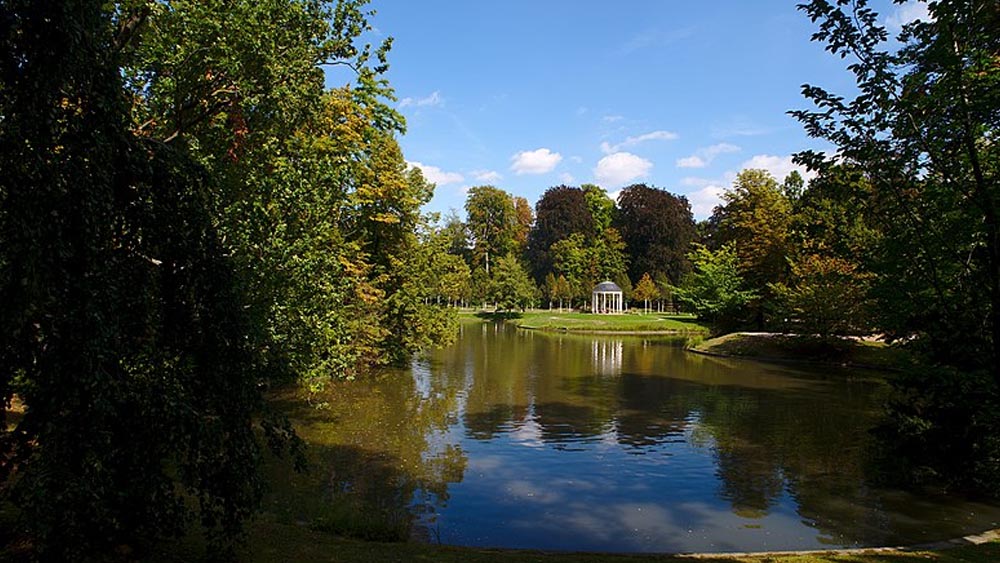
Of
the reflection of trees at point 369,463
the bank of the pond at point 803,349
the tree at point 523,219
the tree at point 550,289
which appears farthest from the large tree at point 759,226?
the tree at point 523,219

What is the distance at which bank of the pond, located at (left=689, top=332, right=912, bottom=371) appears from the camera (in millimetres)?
32344

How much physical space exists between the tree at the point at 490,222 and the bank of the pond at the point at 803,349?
47.4 meters

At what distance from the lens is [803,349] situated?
120 ft

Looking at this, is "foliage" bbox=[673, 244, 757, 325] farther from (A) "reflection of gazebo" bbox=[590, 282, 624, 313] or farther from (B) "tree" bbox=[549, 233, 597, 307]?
(B) "tree" bbox=[549, 233, 597, 307]

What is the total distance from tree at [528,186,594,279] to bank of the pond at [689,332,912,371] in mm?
45351

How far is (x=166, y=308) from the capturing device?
605 centimetres

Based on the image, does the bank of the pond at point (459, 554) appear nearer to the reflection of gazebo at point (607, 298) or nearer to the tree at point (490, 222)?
the reflection of gazebo at point (607, 298)

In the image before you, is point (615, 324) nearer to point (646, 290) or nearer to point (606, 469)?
point (646, 290)

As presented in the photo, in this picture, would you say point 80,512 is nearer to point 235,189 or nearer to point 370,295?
point 235,189

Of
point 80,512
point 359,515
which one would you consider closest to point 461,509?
point 359,515

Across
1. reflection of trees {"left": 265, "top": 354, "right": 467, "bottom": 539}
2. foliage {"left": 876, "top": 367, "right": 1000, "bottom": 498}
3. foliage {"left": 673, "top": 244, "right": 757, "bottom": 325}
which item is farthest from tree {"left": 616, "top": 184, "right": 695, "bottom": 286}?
foliage {"left": 876, "top": 367, "right": 1000, "bottom": 498}

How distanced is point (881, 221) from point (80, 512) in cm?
871

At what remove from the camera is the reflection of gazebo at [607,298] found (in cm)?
7194

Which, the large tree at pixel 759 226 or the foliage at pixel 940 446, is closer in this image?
the foliage at pixel 940 446
